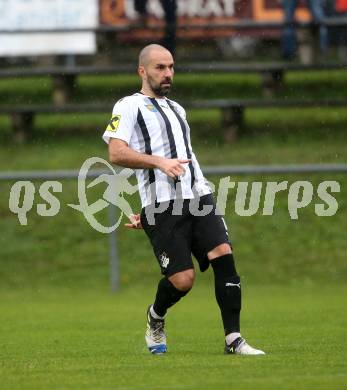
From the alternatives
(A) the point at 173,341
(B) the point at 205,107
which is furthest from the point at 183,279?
(B) the point at 205,107

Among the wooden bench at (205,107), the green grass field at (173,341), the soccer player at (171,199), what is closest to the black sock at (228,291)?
the soccer player at (171,199)

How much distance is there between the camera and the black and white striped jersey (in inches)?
288

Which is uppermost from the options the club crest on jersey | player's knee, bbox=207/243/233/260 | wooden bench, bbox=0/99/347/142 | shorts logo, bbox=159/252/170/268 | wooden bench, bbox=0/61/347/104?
the club crest on jersey

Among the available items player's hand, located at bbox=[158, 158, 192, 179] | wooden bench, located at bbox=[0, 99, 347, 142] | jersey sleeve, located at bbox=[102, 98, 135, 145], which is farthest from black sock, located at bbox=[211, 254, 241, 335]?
wooden bench, located at bbox=[0, 99, 347, 142]

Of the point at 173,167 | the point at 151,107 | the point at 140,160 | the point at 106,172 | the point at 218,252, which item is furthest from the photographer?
the point at 106,172

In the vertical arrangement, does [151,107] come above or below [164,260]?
above

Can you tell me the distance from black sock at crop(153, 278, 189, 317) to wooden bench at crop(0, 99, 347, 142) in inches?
332

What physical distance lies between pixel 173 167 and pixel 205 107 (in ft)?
30.0

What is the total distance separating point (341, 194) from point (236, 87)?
3597 mm

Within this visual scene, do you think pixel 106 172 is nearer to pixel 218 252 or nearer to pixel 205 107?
pixel 205 107

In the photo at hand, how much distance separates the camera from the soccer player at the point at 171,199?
286 inches

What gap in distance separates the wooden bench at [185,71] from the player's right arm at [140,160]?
30.9ft

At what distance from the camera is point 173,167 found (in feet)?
22.9

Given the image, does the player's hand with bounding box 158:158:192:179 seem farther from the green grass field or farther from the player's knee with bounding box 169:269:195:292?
the green grass field
